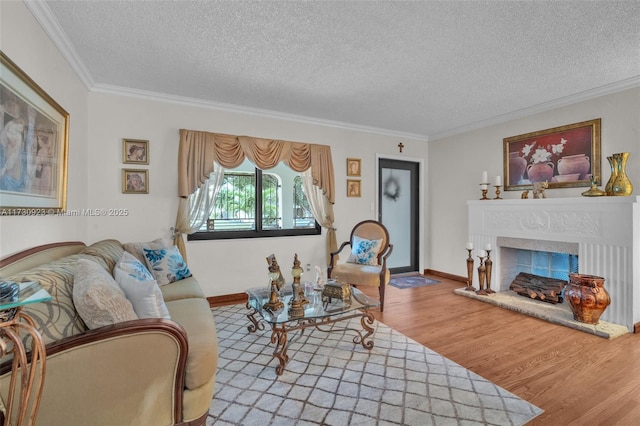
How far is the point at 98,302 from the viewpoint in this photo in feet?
4.41

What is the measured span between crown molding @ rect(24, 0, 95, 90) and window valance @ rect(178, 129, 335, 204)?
103 cm

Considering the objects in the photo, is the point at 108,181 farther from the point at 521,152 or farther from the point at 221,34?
the point at 521,152

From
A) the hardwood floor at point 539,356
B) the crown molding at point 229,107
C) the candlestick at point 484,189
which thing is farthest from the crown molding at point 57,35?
the candlestick at point 484,189

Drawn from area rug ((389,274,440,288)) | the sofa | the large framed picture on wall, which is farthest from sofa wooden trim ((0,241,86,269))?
area rug ((389,274,440,288))

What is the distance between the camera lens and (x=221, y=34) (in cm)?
232

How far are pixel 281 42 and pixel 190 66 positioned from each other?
1.00 metres

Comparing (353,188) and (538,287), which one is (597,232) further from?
(353,188)

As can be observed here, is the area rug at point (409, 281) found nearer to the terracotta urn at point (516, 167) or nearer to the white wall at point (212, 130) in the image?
the white wall at point (212, 130)

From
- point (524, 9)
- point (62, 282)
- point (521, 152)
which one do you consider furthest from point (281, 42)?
point (521, 152)

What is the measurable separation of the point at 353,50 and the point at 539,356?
2.96 meters

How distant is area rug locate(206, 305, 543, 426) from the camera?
1.71 meters

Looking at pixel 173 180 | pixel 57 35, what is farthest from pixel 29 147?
pixel 173 180

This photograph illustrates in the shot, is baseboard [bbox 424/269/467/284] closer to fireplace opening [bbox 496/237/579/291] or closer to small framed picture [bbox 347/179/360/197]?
fireplace opening [bbox 496/237/579/291]

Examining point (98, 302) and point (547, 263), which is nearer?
point (98, 302)
